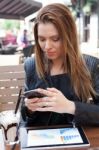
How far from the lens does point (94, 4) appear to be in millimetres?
4746

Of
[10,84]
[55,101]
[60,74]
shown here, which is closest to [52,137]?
[55,101]

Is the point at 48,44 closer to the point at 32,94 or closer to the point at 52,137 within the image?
the point at 32,94

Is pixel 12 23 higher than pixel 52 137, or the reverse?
pixel 12 23

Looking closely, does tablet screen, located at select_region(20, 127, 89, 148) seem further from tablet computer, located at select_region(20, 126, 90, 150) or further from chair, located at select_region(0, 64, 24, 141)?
chair, located at select_region(0, 64, 24, 141)

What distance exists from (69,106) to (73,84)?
18cm

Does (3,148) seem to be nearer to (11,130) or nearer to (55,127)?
(11,130)

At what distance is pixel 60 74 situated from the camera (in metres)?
1.18

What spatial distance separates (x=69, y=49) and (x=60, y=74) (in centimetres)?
11

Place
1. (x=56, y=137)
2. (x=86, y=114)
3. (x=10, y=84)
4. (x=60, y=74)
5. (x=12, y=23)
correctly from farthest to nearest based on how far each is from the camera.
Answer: (x=12, y=23) → (x=10, y=84) → (x=60, y=74) → (x=86, y=114) → (x=56, y=137)

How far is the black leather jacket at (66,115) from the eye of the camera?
1023 mm

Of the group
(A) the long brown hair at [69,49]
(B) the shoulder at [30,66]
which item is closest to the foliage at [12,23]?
(B) the shoulder at [30,66]

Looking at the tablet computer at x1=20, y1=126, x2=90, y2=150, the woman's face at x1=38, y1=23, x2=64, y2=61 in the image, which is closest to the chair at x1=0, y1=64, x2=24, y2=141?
the woman's face at x1=38, y1=23, x2=64, y2=61

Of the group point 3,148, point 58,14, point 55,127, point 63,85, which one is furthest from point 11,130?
point 58,14

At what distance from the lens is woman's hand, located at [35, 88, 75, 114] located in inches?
37.6
